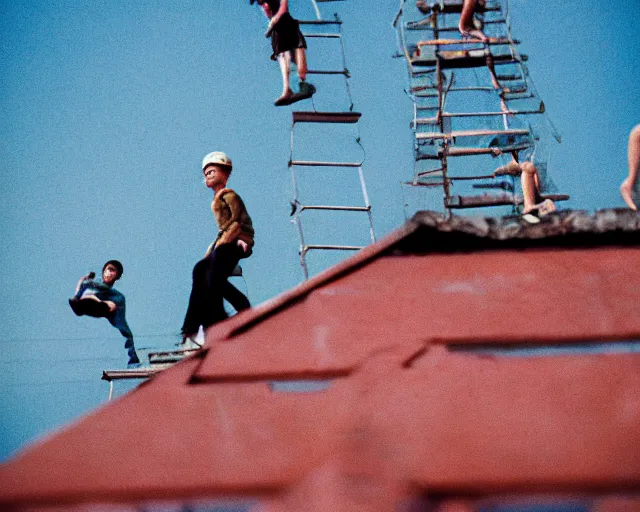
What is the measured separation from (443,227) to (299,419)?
881 millimetres

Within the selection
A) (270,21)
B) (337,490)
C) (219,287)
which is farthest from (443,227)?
(270,21)

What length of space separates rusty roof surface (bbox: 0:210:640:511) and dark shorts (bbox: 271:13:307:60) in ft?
19.1

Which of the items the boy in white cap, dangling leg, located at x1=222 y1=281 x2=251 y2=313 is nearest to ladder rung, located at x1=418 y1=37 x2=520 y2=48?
the boy in white cap

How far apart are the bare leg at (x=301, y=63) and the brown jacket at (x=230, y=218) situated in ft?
8.49

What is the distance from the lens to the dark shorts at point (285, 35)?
7.57 meters

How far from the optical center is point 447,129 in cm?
1164

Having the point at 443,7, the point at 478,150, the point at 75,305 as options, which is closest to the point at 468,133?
the point at 478,150

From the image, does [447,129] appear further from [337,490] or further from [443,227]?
[337,490]

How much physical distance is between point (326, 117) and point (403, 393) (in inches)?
244

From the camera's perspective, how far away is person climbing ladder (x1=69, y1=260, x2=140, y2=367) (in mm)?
7191

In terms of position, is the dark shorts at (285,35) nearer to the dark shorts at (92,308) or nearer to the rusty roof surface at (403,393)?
the dark shorts at (92,308)

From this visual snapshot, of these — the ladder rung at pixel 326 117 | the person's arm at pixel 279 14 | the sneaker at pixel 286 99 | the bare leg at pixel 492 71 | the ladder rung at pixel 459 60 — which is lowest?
the ladder rung at pixel 326 117

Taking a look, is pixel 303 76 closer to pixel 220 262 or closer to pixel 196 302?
pixel 220 262

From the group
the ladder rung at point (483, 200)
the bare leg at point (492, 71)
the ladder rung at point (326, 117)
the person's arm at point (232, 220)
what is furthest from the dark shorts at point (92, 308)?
the bare leg at point (492, 71)
